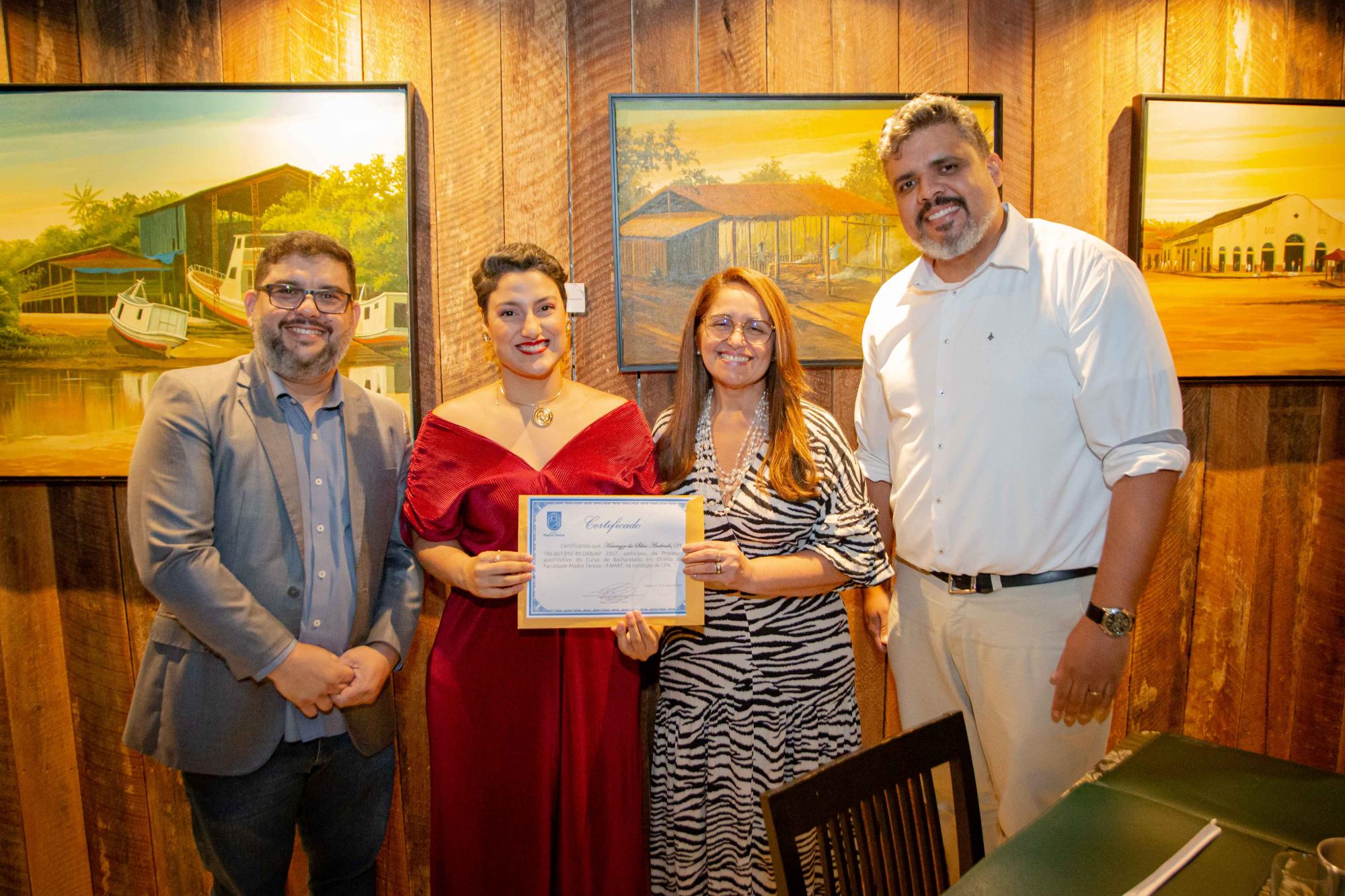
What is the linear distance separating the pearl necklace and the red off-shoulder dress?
277mm

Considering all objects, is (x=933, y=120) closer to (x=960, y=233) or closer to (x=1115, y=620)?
(x=960, y=233)

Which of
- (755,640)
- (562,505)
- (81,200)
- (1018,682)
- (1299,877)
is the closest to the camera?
(1299,877)

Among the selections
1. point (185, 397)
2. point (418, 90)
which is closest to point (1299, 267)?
point (418, 90)

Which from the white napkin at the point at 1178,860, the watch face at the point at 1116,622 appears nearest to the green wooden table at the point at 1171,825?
the white napkin at the point at 1178,860

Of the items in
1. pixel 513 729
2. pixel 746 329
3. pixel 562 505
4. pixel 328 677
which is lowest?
pixel 513 729

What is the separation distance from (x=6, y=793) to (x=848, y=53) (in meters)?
3.85

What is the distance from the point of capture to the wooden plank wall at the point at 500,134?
2361mm

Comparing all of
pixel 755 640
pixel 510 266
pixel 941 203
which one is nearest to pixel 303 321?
pixel 510 266

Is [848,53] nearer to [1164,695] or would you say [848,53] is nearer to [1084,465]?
[1084,465]

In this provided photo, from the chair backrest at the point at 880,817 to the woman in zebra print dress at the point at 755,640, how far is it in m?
0.56

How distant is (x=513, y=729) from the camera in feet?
6.07

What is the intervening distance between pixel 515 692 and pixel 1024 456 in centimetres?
142

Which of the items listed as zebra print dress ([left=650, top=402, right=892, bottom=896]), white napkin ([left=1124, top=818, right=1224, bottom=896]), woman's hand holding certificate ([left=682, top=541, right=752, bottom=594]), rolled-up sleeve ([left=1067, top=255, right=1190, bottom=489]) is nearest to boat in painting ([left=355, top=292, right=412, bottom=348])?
zebra print dress ([left=650, top=402, right=892, bottom=896])

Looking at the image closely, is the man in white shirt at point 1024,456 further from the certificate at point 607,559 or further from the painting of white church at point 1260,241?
the painting of white church at point 1260,241
